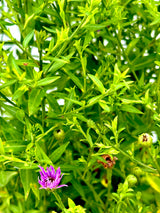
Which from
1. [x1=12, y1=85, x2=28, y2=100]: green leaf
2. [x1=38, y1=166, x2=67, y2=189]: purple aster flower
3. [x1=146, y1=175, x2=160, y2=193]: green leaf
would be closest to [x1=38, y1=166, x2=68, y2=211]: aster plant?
→ [x1=38, y1=166, x2=67, y2=189]: purple aster flower

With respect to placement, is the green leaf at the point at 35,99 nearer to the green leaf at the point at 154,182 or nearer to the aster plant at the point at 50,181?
the aster plant at the point at 50,181

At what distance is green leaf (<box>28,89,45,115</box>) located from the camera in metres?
0.58

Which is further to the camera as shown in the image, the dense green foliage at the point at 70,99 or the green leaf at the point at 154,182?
the green leaf at the point at 154,182

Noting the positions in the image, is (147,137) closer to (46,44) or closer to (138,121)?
(138,121)

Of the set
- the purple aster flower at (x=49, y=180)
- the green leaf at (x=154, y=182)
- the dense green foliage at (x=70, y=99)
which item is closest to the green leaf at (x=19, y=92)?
the dense green foliage at (x=70, y=99)

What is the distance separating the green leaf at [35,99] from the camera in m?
0.58

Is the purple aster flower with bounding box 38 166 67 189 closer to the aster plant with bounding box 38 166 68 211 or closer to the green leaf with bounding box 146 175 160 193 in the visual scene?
the aster plant with bounding box 38 166 68 211

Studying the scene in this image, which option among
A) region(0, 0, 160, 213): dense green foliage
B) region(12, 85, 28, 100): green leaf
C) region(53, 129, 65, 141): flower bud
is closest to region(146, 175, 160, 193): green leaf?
region(0, 0, 160, 213): dense green foliage

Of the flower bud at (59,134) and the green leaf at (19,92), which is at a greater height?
the green leaf at (19,92)

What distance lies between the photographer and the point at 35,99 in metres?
0.59

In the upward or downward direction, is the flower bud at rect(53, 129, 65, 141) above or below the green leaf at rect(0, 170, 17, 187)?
above

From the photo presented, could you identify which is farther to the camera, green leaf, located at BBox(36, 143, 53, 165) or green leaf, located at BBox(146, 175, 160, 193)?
green leaf, located at BBox(146, 175, 160, 193)

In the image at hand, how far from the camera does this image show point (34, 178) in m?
0.68

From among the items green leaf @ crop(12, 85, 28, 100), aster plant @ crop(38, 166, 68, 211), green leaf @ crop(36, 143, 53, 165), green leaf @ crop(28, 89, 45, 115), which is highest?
green leaf @ crop(12, 85, 28, 100)
